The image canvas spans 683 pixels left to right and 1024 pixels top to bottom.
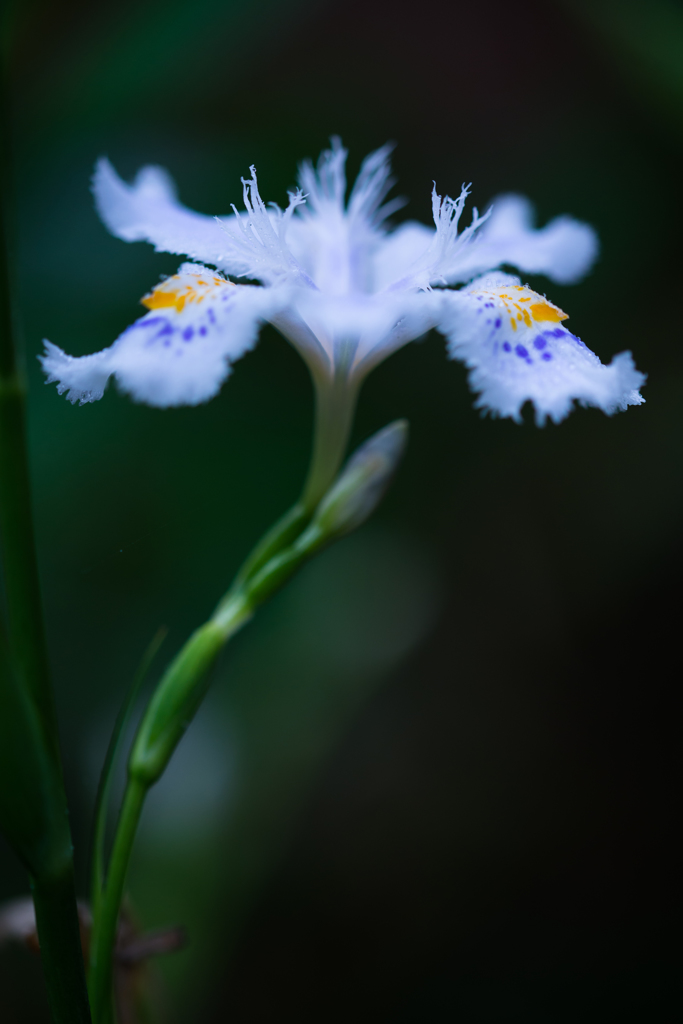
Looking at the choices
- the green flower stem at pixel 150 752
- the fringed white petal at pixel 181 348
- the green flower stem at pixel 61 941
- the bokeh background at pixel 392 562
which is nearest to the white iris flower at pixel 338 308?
the fringed white petal at pixel 181 348

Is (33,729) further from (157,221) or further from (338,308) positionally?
(157,221)

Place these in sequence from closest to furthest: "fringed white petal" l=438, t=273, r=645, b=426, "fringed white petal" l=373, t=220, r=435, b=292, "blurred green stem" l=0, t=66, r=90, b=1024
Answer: "blurred green stem" l=0, t=66, r=90, b=1024 < "fringed white petal" l=438, t=273, r=645, b=426 < "fringed white petal" l=373, t=220, r=435, b=292

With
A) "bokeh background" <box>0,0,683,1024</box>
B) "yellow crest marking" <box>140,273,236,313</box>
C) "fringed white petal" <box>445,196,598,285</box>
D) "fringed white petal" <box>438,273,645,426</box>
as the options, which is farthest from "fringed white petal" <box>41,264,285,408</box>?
"bokeh background" <box>0,0,683,1024</box>

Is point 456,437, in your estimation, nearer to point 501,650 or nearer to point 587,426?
point 587,426

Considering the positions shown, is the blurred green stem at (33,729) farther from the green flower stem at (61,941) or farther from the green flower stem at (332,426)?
the green flower stem at (332,426)

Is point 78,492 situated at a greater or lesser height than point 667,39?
lesser

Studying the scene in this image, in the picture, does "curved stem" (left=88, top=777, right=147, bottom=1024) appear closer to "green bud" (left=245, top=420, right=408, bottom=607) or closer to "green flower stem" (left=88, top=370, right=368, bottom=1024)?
"green flower stem" (left=88, top=370, right=368, bottom=1024)

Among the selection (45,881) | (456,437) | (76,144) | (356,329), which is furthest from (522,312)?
(76,144)
